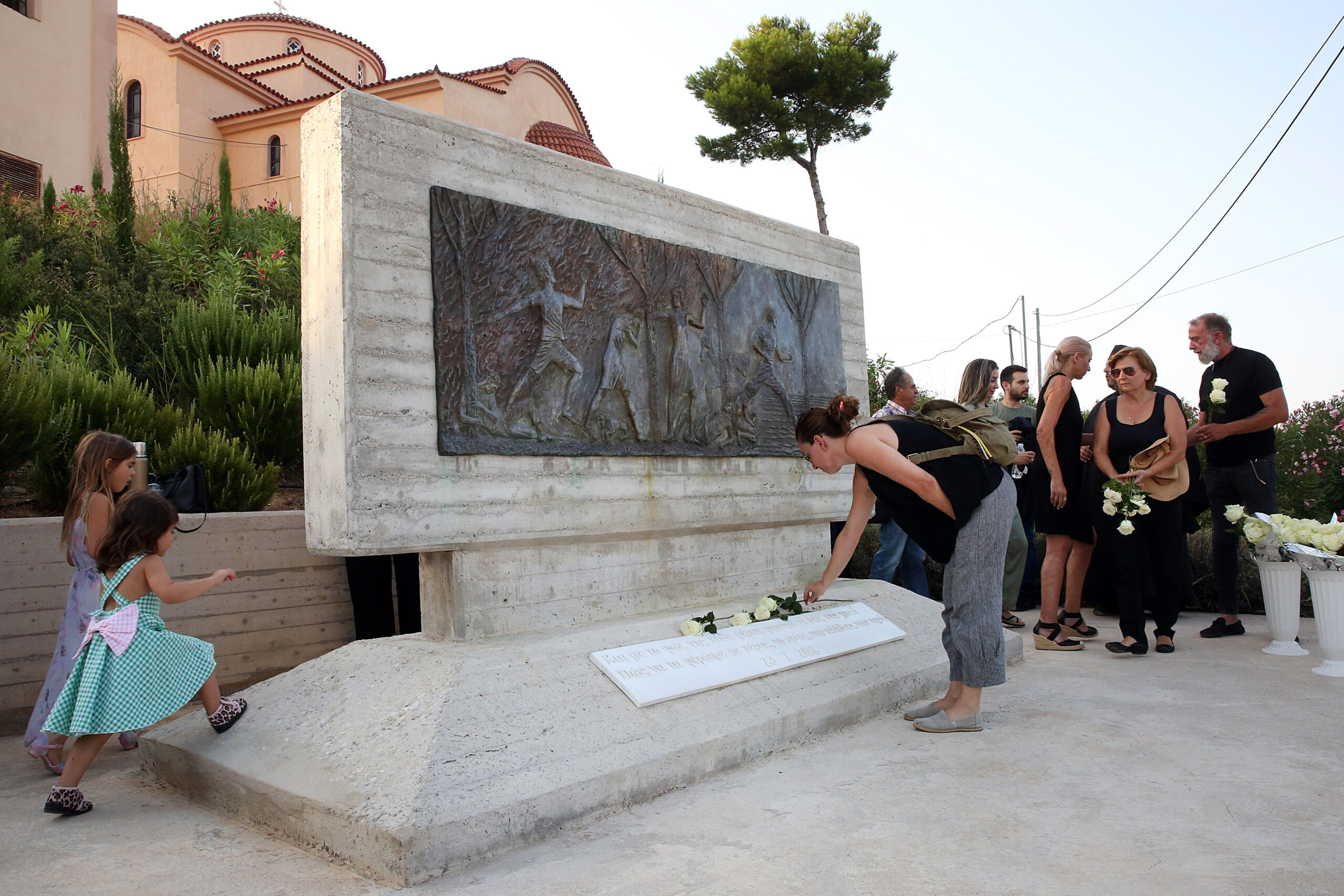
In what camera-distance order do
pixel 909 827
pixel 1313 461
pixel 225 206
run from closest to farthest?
pixel 909 827 < pixel 1313 461 < pixel 225 206

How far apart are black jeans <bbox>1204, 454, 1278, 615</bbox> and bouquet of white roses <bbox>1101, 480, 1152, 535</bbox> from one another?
2.99 ft

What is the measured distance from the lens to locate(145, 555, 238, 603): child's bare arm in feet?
10.5

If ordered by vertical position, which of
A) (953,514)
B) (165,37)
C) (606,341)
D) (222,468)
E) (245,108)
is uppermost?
(165,37)

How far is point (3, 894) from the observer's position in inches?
96.0

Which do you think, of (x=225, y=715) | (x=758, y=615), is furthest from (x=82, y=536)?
(x=758, y=615)

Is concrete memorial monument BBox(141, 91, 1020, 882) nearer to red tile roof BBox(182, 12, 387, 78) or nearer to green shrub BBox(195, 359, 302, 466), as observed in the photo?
green shrub BBox(195, 359, 302, 466)

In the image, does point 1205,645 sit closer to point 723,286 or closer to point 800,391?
point 800,391

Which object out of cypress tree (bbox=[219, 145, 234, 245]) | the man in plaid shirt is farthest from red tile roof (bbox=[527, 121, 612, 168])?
the man in plaid shirt

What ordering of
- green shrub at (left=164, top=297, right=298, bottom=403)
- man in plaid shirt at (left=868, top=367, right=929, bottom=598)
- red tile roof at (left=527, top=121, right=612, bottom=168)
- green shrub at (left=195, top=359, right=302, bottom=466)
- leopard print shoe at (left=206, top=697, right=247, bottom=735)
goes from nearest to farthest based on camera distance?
leopard print shoe at (left=206, top=697, right=247, bottom=735)
man in plaid shirt at (left=868, top=367, right=929, bottom=598)
green shrub at (left=195, top=359, right=302, bottom=466)
green shrub at (left=164, top=297, right=298, bottom=403)
red tile roof at (left=527, top=121, right=612, bottom=168)

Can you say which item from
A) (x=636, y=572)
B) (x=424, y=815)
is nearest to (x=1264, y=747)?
(x=636, y=572)

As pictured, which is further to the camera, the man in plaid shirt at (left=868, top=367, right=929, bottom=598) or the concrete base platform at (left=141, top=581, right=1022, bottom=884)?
the man in plaid shirt at (left=868, top=367, right=929, bottom=598)

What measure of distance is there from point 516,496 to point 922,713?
2198mm

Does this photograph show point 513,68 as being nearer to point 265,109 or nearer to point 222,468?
point 265,109

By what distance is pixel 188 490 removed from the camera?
4867mm
